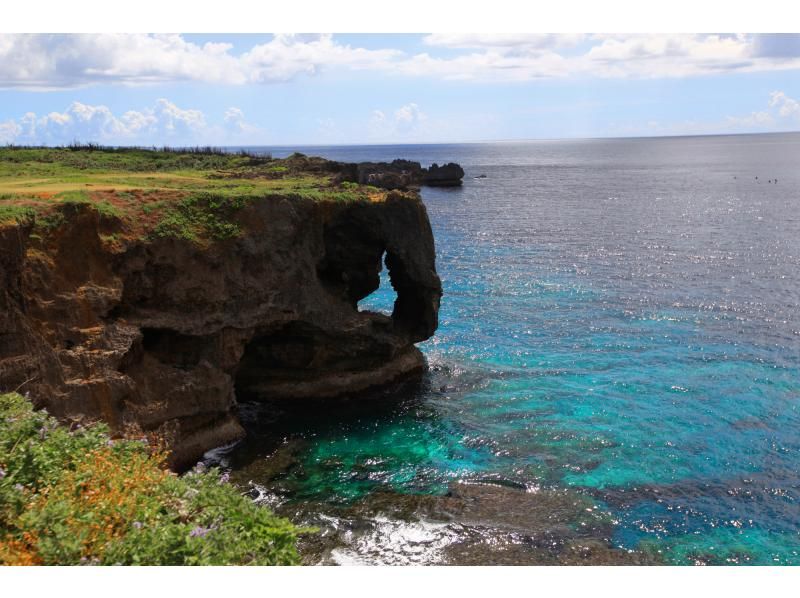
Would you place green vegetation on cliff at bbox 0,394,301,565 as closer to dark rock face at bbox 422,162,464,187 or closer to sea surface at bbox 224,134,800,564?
sea surface at bbox 224,134,800,564

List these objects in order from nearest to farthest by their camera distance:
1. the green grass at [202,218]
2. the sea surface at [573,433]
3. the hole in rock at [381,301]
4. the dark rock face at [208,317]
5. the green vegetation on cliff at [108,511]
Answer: the green vegetation on cliff at [108,511], the sea surface at [573,433], the dark rock face at [208,317], the green grass at [202,218], the hole in rock at [381,301]

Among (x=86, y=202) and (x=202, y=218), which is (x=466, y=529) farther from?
(x=86, y=202)

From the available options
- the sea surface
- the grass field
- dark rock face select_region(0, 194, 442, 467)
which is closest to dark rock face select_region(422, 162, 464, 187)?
the sea surface

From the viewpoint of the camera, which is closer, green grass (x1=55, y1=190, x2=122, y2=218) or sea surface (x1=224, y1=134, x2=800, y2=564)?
sea surface (x1=224, y1=134, x2=800, y2=564)

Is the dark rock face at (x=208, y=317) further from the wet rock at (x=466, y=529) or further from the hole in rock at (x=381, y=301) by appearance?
the hole in rock at (x=381, y=301)

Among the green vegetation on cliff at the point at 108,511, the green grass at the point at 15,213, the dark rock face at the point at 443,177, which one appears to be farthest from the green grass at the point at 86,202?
the dark rock face at the point at 443,177

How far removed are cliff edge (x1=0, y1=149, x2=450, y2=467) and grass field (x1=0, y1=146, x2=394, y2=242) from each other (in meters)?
0.11

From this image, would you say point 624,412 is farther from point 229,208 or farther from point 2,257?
point 2,257

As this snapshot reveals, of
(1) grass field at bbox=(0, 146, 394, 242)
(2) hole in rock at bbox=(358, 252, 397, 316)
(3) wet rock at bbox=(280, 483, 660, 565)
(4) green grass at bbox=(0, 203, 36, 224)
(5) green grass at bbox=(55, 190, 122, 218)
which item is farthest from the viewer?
(2) hole in rock at bbox=(358, 252, 397, 316)

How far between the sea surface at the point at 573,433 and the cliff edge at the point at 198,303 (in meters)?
2.70

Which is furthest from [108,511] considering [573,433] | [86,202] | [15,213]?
[573,433]

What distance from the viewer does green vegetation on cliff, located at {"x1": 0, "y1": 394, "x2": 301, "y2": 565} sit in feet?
38.8

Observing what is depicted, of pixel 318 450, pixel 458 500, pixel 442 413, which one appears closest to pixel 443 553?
pixel 458 500

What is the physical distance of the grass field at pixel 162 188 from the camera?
87.6 feet
